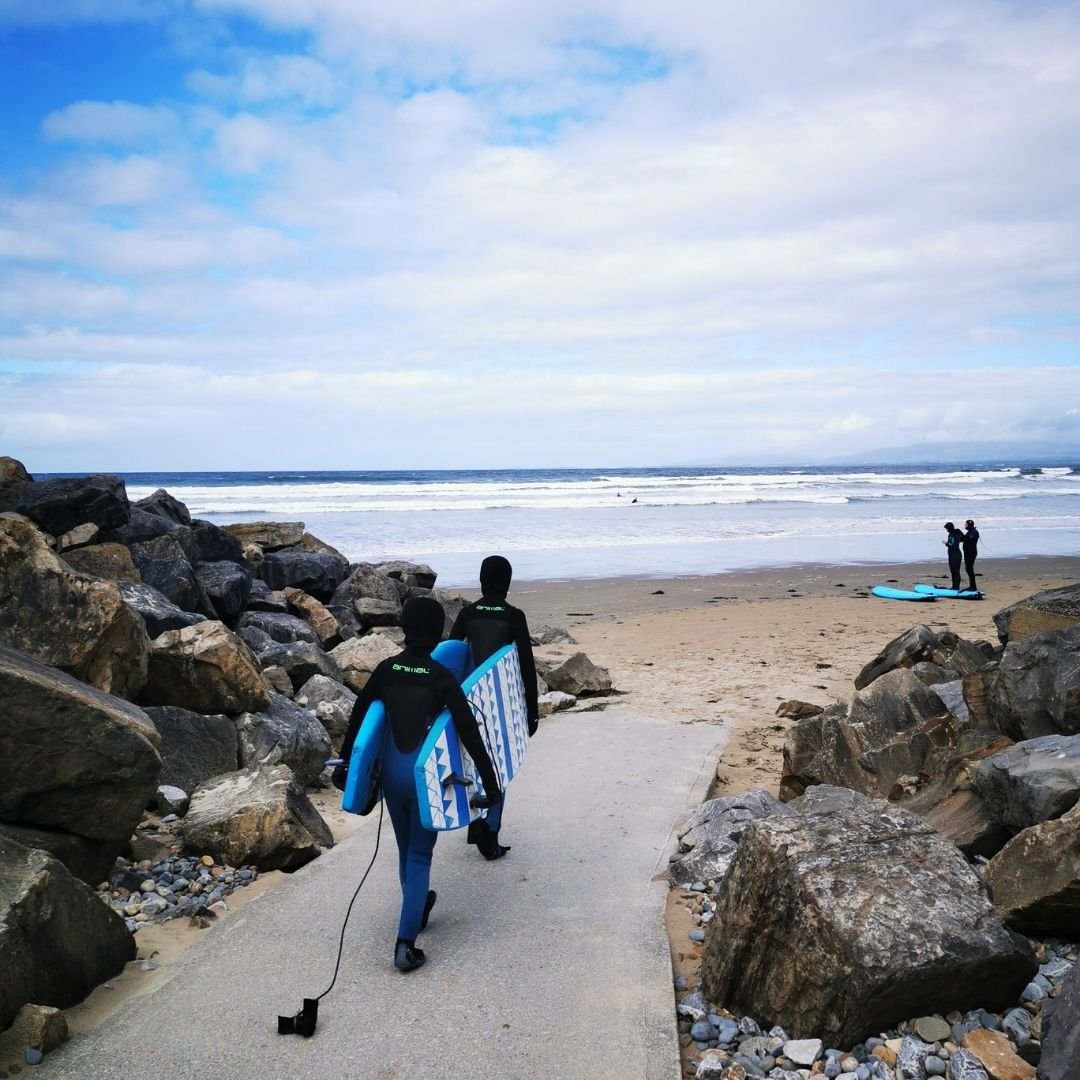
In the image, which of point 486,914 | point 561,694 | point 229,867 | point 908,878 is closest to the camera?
point 908,878

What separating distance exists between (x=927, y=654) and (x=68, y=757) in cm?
739

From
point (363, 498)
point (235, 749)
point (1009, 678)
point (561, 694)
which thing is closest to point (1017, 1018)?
point (1009, 678)

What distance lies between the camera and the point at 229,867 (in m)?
5.54

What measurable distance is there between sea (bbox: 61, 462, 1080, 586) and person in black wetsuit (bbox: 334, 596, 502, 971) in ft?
51.1

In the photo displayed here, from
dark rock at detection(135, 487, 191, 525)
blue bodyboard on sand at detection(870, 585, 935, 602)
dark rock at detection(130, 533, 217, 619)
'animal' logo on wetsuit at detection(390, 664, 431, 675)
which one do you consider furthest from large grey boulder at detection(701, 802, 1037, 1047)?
blue bodyboard on sand at detection(870, 585, 935, 602)

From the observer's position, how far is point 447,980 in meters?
4.07

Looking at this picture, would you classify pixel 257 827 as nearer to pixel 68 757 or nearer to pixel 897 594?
pixel 68 757

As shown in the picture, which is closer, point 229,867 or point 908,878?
point 908,878

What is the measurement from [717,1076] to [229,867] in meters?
3.20

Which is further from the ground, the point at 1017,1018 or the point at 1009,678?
the point at 1009,678

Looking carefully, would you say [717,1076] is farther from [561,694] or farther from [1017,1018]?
[561,694]

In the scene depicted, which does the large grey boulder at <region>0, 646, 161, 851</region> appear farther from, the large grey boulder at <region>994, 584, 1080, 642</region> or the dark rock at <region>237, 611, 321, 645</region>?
the large grey boulder at <region>994, 584, 1080, 642</region>

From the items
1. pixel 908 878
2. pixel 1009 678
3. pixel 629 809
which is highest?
pixel 1009 678

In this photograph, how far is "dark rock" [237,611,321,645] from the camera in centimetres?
1039
